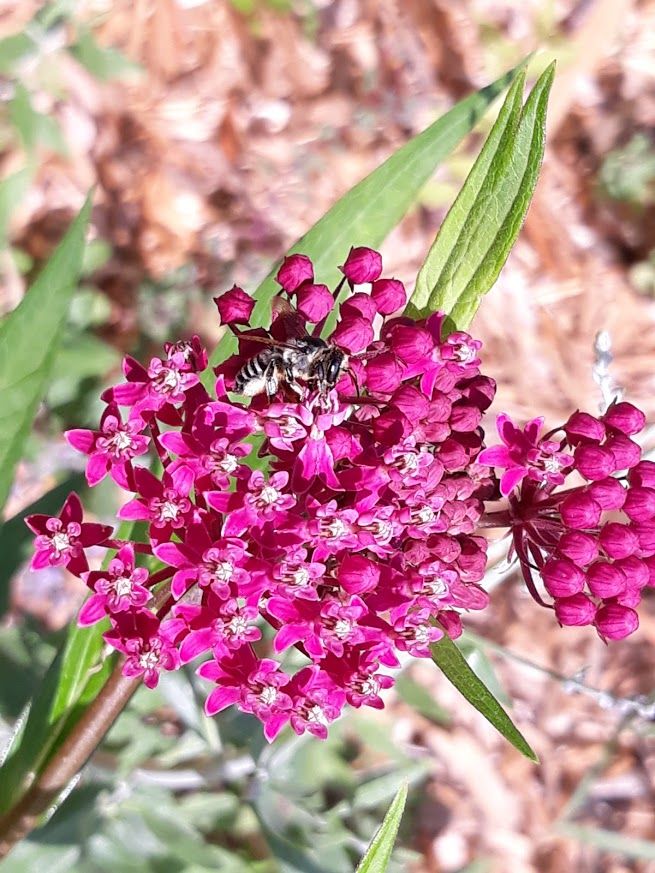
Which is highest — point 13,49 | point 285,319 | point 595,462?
point 13,49

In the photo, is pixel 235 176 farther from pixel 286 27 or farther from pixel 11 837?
pixel 11 837

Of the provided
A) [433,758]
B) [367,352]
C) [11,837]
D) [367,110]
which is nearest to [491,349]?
[367,110]

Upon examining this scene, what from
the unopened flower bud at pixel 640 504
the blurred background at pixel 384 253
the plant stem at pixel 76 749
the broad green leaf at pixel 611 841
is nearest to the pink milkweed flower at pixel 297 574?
the plant stem at pixel 76 749

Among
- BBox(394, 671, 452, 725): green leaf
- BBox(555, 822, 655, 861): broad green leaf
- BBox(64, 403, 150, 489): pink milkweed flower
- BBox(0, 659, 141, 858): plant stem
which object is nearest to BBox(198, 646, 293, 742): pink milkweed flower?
BBox(0, 659, 141, 858): plant stem

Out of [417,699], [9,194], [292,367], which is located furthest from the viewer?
[417,699]

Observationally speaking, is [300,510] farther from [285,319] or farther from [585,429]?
[585,429]

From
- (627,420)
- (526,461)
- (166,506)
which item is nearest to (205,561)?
(166,506)

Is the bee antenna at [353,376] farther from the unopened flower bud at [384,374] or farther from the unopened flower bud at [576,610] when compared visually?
the unopened flower bud at [576,610]
